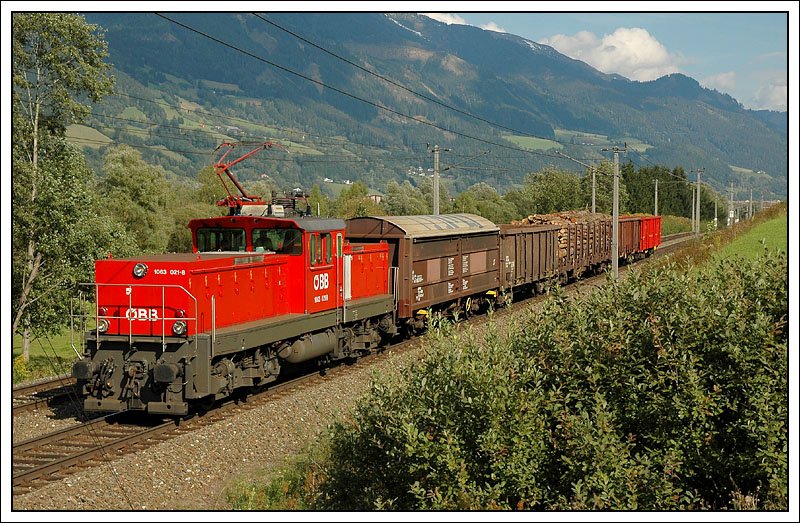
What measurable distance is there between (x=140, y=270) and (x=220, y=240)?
269cm

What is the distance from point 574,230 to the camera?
4044 cm

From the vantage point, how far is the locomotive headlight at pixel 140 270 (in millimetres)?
15992

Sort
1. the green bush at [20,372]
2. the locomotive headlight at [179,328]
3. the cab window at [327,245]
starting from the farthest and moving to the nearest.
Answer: the green bush at [20,372] → the cab window at [327,245] → the locomotive headlight at [179,328]

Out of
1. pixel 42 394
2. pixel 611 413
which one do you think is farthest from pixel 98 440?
pixel 611 413

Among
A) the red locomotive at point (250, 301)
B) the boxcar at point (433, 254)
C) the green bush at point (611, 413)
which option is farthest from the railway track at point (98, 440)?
the boxcar at point (433, 254)

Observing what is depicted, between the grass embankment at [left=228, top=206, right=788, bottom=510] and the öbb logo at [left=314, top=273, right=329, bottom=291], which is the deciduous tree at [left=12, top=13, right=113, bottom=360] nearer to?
the öbb logo at [left=314, top=273, right=329, bottom=291]

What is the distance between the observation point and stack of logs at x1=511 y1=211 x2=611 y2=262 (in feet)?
129

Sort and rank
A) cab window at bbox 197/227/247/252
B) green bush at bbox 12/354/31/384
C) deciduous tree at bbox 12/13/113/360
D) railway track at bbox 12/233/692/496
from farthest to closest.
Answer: deciduous tree at bbox 12/13/113/360, green bush at bbox 12/354/31/384, cab window at bbox 197/227/247/252, railway track at bbox 12/233/692/496

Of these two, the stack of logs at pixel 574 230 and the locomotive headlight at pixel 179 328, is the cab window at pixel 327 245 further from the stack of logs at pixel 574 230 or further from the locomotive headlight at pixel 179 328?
the stack of logs at pixel 574 230

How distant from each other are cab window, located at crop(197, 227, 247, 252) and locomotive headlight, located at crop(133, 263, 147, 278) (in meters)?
2.58

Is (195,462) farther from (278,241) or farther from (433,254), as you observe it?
(433,254)

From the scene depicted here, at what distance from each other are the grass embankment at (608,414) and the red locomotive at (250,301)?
10.0 feet

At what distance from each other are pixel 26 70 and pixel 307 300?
53.8ft

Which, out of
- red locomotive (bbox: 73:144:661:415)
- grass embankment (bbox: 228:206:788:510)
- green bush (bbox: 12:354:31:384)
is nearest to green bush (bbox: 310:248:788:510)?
grass embankment (bbox: 228:206:788:510)
